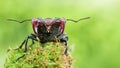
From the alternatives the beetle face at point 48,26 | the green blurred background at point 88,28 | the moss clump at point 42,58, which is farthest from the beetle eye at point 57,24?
the green blurred background at point 88,28

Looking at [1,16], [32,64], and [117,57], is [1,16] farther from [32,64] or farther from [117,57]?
[32,64]

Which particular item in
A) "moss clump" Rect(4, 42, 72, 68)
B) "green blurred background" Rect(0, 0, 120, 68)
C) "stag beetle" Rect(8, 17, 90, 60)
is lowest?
"green blurred background" Rect(0, 0, 120, 68)

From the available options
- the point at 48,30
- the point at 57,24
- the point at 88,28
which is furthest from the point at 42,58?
the point at 88,28

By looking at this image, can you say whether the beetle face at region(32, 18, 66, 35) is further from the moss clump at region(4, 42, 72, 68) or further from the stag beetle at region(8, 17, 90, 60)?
the moss clump at region(4, 42, 72, 68)

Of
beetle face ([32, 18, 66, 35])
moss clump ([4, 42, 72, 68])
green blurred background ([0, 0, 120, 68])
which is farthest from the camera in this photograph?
green blurred background ([0, 0, 120, 68])

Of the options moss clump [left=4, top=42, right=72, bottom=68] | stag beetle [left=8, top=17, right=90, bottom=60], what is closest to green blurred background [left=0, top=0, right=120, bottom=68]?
stag beetle [left=8, top=17, right=90, bottom=60]

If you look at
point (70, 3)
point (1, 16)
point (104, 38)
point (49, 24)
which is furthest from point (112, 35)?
point (49, 24)

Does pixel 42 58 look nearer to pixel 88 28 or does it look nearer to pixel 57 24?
pixel 57 24
